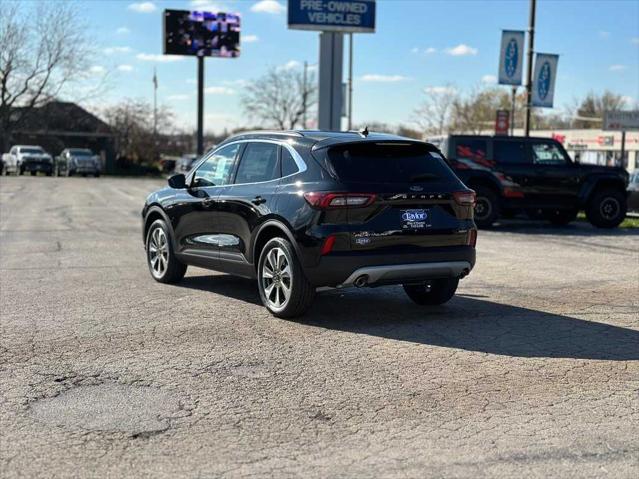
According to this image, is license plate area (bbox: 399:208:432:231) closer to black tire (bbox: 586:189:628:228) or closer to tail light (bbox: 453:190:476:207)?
tail light (bbox: 453:190:476:207)

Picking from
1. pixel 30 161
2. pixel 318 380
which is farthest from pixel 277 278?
pixel 30 161

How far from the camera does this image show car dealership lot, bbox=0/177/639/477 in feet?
12.6

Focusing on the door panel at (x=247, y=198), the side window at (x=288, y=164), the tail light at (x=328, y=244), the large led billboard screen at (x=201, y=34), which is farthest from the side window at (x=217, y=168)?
the large led billboard screen at (x=201, y=34)

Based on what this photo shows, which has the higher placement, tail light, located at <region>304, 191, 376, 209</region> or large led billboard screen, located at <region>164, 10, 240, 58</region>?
large led billboard screen, located at <region>164, 10, 240, 58</region>

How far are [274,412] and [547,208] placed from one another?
13599mm

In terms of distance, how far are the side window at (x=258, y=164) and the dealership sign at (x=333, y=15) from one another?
2304 centimetres

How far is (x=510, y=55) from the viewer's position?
2377 centimetres

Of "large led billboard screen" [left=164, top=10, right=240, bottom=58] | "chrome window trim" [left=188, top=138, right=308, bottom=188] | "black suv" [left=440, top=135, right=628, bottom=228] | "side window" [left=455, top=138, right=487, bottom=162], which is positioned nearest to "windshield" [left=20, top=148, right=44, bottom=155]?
"large led billboard screen" [left=164, top=10, right=240, bottom=58]

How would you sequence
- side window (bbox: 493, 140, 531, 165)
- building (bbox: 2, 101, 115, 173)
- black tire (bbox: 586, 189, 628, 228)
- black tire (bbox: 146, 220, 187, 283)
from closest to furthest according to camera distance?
→ black tire (bbox: 146, 220, 187, 283), side window (bbox: 493, 140, 531, 165), black tire (bbox: 586, 189, 628, 228), building (bbox: 2, 101, 115, 173)

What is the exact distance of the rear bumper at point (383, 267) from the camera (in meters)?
6.41

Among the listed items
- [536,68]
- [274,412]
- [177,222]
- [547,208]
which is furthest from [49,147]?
[274,412]

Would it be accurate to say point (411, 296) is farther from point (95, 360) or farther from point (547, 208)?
point (547, 208)

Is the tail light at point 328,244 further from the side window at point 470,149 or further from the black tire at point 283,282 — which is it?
the side window at point 470,149

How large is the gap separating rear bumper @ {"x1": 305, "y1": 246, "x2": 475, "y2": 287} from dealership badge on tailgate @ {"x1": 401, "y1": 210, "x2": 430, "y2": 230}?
24 centimetres
